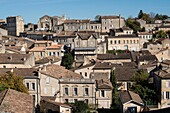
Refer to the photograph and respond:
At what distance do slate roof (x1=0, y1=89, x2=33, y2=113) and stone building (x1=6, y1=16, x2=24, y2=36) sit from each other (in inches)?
2696

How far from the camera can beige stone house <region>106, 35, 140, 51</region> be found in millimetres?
73812

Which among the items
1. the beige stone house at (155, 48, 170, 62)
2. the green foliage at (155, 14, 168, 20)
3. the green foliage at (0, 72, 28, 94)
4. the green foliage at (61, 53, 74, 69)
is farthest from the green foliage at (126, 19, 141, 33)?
the green foliage at (0, 72, 28, 94)

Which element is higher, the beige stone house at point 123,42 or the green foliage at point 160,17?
→ the green foliage at point 160,17

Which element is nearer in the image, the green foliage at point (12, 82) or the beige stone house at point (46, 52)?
the green foliage at point (12, 82)

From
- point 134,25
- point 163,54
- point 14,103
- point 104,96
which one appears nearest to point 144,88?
point 104,96

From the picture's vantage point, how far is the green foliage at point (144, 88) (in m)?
37.2

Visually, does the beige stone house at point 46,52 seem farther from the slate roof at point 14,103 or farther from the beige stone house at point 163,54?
the slate roof at point 14,103

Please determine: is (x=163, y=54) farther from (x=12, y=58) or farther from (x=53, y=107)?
(x=53, y=107)

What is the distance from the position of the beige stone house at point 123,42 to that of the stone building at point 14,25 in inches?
1214

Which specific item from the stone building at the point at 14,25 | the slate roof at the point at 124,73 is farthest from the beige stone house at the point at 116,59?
the stone building at the point at 14,25

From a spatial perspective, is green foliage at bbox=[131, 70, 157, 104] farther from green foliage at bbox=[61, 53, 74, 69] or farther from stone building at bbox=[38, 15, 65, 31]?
stone building at bbox=[38, 15, 65, 31]

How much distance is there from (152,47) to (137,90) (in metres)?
35.0

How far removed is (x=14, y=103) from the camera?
2295cm

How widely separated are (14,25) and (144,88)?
6244 centimetres
